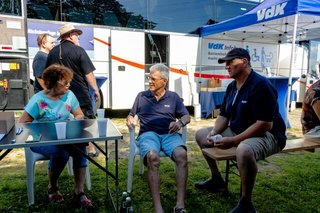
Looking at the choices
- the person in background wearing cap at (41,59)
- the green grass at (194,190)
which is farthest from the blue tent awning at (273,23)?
the person in background wearing cap at (41,59)

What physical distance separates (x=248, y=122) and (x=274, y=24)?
4731mm

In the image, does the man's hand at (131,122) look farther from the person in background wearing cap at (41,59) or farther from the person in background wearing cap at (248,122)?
the person in background wearing cap at (41,59)

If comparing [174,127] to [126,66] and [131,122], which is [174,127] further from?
[126,66]

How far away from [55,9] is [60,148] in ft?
11.3

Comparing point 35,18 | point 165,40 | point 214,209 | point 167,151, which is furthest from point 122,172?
point 165,40

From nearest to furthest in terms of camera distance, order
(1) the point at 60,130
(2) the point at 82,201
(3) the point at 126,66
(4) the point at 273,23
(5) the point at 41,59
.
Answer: (1) the point at 60,130
(2) the point at 82,201
(5) the point at 41,59
(3) the point at 126,66
(4) the point at 273,23

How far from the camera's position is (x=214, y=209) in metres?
2.19

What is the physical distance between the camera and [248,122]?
2.21 m

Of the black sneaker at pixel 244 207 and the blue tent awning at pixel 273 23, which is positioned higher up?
the blue tent awning at pixel 273 23

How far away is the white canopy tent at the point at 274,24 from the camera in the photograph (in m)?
4.14

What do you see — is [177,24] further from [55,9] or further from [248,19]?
[55,9]

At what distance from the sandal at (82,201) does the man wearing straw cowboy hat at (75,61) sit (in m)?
0.94

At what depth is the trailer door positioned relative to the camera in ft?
17.1

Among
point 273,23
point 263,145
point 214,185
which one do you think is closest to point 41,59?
point 214,185
